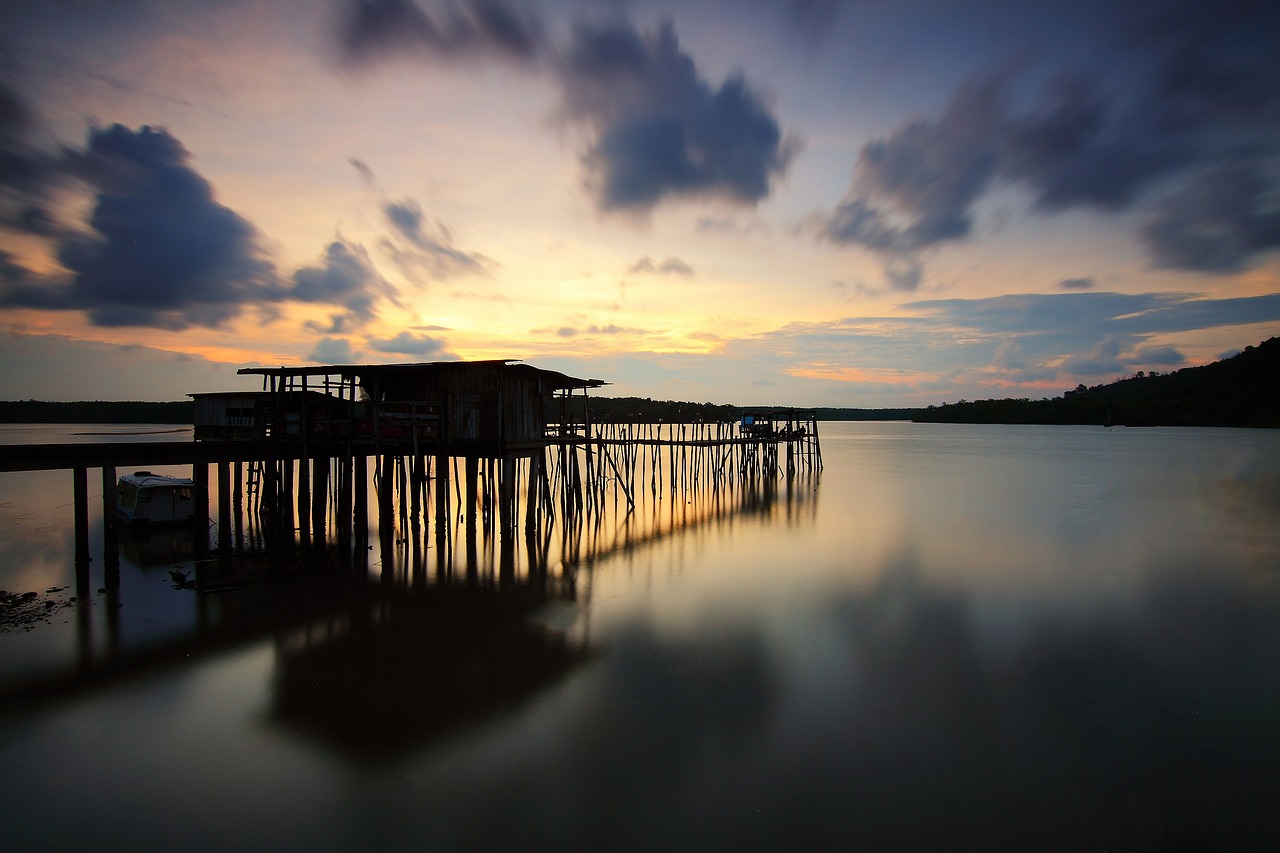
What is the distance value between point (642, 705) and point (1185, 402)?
15323 centimetres

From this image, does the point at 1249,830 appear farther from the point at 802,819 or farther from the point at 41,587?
the point at 41,587

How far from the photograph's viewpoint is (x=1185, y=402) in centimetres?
11512

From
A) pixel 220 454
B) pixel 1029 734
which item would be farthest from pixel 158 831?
pixel 220 454

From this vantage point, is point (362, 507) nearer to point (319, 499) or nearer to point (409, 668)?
point (319, 499)

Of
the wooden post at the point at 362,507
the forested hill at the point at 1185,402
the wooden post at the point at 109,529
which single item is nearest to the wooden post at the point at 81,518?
the wooden post at the point at 109,529

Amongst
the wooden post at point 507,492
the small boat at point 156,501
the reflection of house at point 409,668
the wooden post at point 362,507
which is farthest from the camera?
the small boat at point 156,501

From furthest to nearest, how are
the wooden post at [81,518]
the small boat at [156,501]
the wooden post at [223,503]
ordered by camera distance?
the small boat at [156,501] < the wooden post at [223,503] < the wooden post at [81,518]

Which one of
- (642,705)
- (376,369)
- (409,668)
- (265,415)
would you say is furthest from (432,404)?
(642,705)

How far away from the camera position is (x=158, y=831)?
479cm

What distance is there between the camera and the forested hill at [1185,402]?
100312mm

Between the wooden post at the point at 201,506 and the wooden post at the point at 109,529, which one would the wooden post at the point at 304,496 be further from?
the wooden post at the point at 109,529

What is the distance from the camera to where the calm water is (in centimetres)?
497

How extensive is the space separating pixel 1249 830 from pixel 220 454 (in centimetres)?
1819

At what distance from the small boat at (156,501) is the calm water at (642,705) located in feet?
8.69
